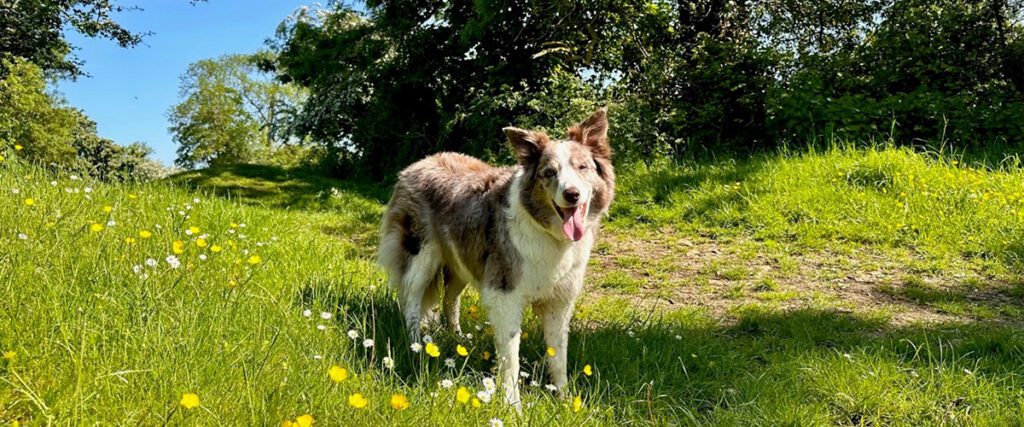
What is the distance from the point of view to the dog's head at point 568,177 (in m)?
3.21

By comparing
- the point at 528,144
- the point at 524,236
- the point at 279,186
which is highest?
the point at 528,144

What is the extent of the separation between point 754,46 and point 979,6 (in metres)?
3.38

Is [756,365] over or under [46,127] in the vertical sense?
under

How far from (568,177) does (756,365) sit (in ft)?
5.64

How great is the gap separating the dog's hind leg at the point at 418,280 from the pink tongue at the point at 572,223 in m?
1.24

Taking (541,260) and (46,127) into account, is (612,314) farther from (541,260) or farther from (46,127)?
(46,127)

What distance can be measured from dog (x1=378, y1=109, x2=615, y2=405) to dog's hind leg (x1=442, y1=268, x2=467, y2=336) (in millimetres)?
143

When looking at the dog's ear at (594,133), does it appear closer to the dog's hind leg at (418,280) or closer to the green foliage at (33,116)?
the dog's hind leg at (418,280)

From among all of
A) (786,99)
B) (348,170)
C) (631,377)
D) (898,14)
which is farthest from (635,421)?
(348,170)

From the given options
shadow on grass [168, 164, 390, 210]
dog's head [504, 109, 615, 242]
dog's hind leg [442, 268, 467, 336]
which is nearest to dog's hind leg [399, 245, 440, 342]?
dog's hind leg [442, 268, 467, 336]

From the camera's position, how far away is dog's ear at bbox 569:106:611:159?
3.61 m

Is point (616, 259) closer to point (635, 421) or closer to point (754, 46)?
point (635, 421)

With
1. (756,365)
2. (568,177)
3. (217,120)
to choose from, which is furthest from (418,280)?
(217,120)

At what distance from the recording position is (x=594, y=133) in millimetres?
3627
